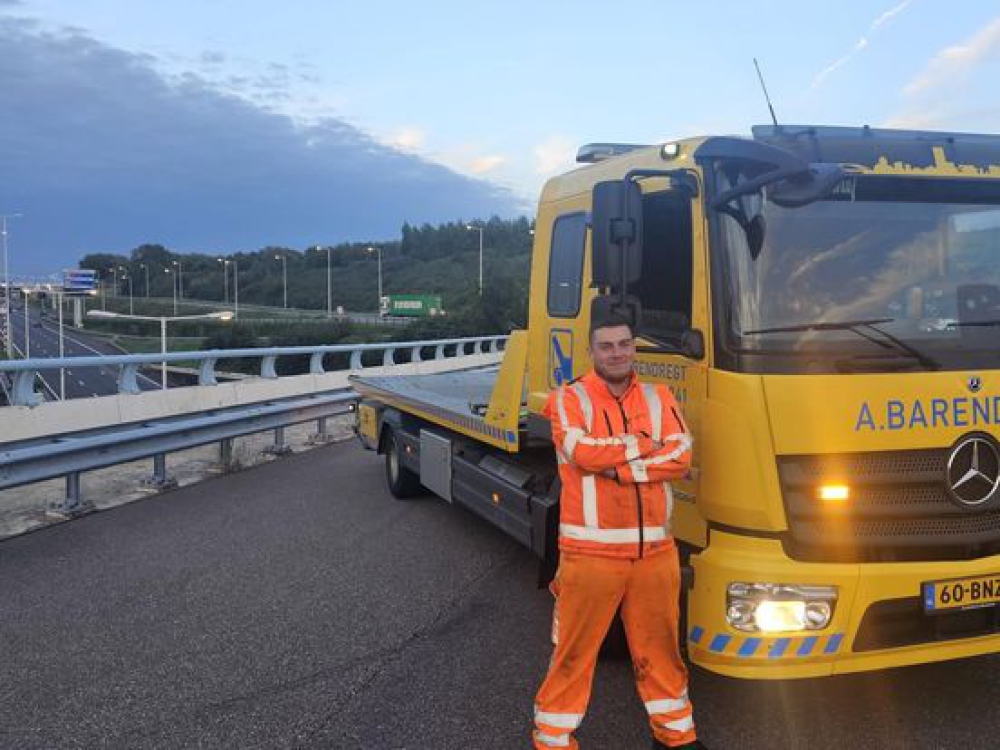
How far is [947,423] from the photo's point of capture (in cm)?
334

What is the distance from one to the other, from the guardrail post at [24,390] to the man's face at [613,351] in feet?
16.6

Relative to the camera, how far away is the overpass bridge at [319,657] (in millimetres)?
3500

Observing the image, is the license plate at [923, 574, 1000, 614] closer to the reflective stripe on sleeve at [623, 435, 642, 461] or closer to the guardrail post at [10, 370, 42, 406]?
the reflective stripe on sleeve at [623, 435, 642, 461]

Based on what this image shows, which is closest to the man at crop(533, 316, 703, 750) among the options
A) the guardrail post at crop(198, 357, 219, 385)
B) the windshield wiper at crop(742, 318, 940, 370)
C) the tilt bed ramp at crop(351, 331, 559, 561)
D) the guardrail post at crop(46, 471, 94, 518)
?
the windshield wiper at crop(742, 318, 940, 370)

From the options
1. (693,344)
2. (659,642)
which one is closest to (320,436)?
(693,344)

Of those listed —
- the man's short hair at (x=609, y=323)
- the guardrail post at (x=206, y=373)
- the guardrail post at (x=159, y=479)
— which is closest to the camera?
the man's short hair at (x=609, y=323)

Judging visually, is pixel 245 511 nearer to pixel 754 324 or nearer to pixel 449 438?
pixel 449 438

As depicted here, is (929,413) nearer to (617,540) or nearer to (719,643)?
(719,643)

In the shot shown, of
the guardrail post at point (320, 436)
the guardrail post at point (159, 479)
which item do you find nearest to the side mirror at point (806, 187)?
the guardrail post at point (159, 479)

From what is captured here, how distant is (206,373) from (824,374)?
733cm

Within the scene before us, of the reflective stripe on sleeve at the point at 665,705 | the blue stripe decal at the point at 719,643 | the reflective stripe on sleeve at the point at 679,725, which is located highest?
the blue stripe decal at the point at 719,643

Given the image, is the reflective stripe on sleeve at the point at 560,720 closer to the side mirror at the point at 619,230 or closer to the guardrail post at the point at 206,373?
the side mirror at the point at 619,230

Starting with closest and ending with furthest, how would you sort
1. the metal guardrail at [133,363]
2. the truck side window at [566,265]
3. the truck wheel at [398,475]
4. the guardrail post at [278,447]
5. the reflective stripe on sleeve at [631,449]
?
the reflective stripe on sleeve at [631,449], the truck side window at [566,265], the metal guardrail at [133,363], the truck wheel at [398,475], the guardrail post at [278,447]

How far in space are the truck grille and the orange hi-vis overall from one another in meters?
0.49
